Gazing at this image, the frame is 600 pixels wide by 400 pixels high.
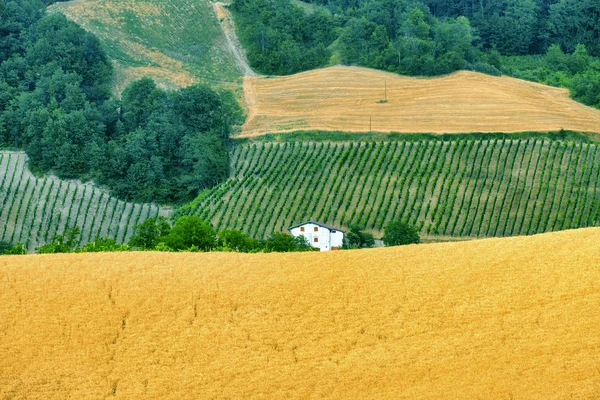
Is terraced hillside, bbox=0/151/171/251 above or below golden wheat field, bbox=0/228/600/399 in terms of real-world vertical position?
below

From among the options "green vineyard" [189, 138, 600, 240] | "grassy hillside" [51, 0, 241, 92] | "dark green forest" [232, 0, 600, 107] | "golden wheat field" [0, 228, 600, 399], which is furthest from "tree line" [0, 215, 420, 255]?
"dark green forest" [232, 0, 600, 107]

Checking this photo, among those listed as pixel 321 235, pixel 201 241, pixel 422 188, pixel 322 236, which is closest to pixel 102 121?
pixel 321 235

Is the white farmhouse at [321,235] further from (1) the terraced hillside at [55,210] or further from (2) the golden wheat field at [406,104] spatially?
(2) the golden wheat field at [406,104]

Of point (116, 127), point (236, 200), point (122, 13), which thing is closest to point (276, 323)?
point (236, 200)

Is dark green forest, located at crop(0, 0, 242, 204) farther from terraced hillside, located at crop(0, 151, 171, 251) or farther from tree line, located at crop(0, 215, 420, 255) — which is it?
tree line, located at crop(0, 215, 420, 255)

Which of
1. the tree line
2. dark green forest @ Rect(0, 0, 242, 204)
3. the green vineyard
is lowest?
dark green forest @ Rect(0, 0, 242, 204)

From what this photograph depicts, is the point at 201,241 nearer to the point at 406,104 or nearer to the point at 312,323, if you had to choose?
the point at 312,323

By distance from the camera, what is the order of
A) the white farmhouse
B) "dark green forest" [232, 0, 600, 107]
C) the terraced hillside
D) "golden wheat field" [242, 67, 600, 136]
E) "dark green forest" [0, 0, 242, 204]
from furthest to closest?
1. "dark green forest" [232, 0, 600, 107]
2. "golden wheat field" [242, 67, 600, 136]
3. "dark green forest" [0, 0, 242, 204]
4. the terraced hillside
5. the white farmhouse

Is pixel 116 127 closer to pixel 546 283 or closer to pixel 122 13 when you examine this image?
pixel 122 13
